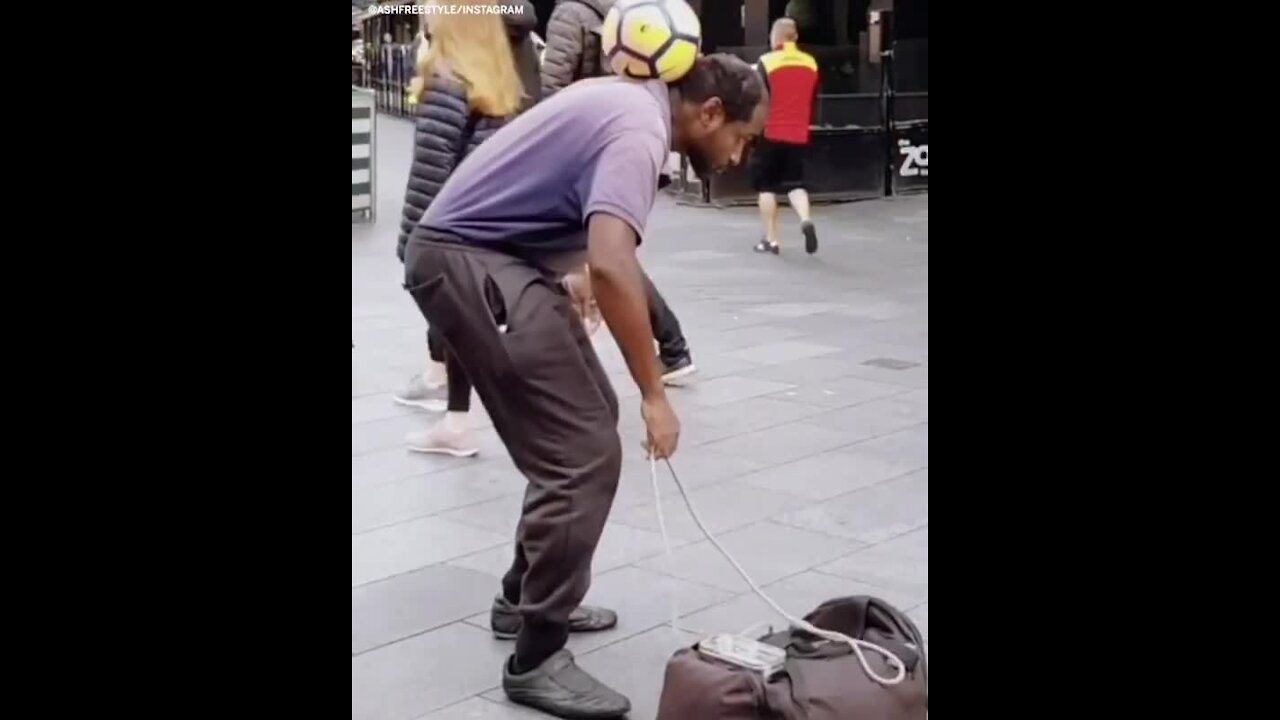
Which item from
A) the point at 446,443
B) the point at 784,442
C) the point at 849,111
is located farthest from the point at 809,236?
the point at 446,443

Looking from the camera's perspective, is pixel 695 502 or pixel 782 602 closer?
pixel 782 602

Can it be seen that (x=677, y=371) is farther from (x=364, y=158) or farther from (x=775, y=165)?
(x=364, y=158)

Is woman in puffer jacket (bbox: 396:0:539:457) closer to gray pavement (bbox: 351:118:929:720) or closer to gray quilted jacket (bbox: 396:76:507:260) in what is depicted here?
gray quilted jacket (bbox: 396:76:507:260)

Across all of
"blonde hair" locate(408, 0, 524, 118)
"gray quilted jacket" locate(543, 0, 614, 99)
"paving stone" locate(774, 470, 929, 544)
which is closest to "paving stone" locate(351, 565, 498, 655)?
"paving stone" locate(774, 470, 929, 544)

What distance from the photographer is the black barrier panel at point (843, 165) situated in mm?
16797

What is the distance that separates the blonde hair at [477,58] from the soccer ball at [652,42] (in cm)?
236

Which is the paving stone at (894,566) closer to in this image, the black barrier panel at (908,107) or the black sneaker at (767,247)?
the black sneaker at (767,247)

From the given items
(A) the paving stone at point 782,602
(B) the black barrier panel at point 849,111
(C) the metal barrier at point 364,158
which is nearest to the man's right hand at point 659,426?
(A) the paving stone at point 782,602

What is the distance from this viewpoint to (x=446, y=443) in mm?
6242

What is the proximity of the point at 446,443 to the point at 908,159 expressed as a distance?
11980 millimetres

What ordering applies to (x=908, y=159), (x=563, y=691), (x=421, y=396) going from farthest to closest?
1. (x=908, y=159)
2. (x=421, y=396)
3. (x=563, y=691)

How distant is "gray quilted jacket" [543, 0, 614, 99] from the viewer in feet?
22.4
